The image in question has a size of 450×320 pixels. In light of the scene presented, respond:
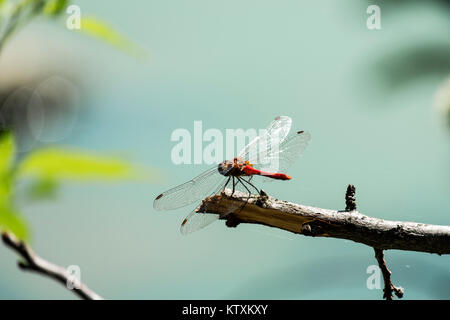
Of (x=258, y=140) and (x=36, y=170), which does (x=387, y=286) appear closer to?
(x=258, y=140)

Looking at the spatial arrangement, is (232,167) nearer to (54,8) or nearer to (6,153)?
(54,8)

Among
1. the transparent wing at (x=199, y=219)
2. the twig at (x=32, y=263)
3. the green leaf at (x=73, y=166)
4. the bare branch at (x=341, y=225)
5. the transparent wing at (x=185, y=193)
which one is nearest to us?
the green leaf at (x=73, y=166)

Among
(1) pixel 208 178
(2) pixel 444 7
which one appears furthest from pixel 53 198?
(2) pixel 444 7

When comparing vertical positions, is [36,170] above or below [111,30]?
below

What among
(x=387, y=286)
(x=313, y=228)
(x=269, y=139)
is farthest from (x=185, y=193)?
(x=387, y=286)

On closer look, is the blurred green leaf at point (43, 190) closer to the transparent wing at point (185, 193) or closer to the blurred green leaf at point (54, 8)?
the blurred green leaf at point (54, 8)

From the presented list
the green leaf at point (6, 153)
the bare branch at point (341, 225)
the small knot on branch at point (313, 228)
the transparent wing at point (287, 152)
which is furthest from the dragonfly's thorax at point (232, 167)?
the green leaf at point (6, 153)
